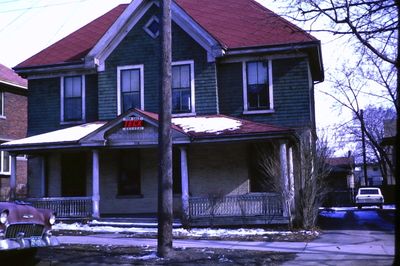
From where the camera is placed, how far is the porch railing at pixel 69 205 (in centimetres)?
1938

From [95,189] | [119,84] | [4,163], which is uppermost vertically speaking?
[119,84]

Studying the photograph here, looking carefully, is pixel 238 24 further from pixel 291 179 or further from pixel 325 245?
pixel 325 245

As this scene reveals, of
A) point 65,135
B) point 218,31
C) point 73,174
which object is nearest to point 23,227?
point 65,135

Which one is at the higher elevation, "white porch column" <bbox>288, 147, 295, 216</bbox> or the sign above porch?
the sign above porch

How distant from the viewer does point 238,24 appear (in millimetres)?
21812

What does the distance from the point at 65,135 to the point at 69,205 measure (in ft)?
9.22

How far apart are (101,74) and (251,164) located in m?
7.45

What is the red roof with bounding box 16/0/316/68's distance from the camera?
65.5 feet

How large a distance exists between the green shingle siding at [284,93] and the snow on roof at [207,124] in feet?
3.53

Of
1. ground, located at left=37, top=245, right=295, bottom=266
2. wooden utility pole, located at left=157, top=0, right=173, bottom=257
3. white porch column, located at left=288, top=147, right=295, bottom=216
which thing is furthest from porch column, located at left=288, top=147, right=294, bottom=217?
wooden utility pole, located at left=157, top=0, right=173, bottom=257

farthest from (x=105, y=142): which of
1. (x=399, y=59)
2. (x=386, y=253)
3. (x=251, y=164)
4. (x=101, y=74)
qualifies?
(x=399, y=59)

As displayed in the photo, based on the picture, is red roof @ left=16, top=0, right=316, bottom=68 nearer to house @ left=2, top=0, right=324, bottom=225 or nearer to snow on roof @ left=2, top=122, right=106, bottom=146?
house @ left=2, top=0, right=324, bottom=225

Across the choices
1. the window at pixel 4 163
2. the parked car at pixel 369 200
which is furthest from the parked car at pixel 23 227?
the parked car at pixel 369 200

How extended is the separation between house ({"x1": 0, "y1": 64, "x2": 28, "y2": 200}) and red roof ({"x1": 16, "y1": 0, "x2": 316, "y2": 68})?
6321 millimetres
